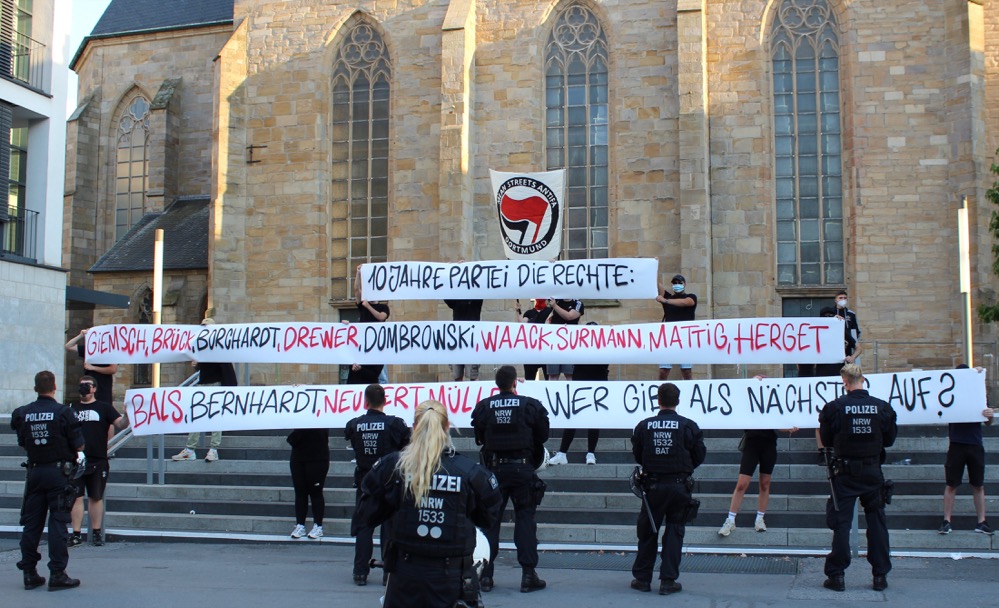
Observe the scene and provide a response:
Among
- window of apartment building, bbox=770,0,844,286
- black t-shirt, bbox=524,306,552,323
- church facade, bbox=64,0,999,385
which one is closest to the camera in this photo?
black t-shirt, bbox=524,306,552,323

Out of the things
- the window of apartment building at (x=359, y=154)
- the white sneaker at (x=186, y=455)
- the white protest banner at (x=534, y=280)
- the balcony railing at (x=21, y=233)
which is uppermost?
the window of apartment building at (x=359, y=154)

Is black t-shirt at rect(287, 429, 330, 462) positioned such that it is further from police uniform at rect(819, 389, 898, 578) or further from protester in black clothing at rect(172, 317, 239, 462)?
police uniform at rect(819, 389, 898, 578)

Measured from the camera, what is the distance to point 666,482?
920 cm

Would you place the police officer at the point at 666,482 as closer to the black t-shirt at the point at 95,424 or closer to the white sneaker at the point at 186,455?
the black t-shirt at the point at 95,424

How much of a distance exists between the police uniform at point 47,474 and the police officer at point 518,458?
3605mm

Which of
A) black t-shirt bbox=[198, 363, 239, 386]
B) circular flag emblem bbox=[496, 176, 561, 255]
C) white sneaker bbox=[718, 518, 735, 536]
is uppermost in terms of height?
circular flag emblem bbox=[496, 176, 561, 255]

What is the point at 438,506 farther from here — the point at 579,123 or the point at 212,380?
the point at 579,123

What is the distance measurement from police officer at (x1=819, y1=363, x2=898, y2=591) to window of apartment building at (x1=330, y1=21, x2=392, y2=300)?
1669 cm

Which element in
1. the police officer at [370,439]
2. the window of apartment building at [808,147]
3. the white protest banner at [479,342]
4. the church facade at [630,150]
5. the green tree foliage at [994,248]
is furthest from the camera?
the window of apartment building at [808,147]

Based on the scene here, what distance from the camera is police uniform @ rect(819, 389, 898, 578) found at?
29.7 ft

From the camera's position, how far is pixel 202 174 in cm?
3120

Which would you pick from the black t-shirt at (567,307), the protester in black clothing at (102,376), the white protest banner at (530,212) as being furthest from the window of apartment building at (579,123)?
the protester in black clothing at (102,376)

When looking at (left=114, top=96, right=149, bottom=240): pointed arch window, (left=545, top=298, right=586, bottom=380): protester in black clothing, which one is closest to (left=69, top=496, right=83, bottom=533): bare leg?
(left=545, top=298, right=586, bottom=380): protester in black clothing

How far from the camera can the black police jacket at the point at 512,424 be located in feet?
30.4
